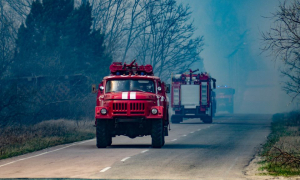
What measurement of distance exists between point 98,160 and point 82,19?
36.0m

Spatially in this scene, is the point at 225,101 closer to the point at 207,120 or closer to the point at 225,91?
the point at 225,91

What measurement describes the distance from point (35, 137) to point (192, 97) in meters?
23.4

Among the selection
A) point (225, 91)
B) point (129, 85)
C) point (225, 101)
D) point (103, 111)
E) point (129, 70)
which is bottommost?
point (103, 111)

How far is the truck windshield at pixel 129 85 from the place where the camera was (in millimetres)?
23250

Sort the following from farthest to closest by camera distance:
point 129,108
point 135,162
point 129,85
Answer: point 129,85 < point 129,108 < point 135,162

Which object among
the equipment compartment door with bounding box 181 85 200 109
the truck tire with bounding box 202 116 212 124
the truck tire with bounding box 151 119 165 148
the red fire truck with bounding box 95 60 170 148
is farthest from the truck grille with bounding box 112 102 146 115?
the truck tire with bounding box 202 116 212 124

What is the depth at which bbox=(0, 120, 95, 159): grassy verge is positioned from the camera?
22.7 m

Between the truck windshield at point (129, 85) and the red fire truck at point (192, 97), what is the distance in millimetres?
26102

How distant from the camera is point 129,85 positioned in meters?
23.3

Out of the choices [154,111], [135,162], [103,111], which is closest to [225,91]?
[154,111]

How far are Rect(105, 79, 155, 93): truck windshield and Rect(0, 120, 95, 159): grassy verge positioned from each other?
11.3ft

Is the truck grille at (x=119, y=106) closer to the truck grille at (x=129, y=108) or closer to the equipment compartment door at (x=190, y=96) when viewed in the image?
the truck grille at (x=129, y=108)

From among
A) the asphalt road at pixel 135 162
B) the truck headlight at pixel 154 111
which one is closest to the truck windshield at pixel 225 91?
the asphalt road at pixel 135 162

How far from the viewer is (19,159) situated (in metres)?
19.6
